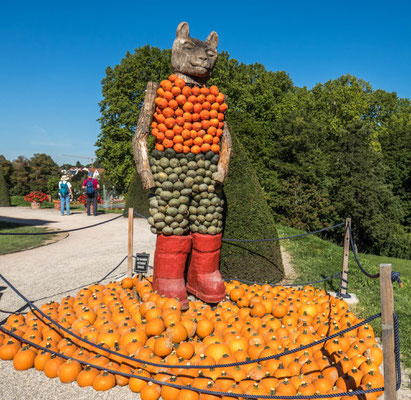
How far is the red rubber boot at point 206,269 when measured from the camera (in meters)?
4.21

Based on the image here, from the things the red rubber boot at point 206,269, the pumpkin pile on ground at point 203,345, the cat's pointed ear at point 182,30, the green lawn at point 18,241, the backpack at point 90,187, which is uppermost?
the cat's pointed ear at point 182,30

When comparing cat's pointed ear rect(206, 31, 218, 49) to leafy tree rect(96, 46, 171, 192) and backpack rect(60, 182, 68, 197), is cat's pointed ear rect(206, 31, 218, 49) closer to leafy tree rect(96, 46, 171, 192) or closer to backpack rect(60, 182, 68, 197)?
backpack rect(60, 182, 68, 197)

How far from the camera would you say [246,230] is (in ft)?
17.6

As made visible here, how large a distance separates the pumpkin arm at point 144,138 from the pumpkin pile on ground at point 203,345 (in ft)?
4.96

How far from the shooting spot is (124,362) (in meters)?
2.98

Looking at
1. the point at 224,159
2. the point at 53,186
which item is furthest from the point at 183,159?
the point at 53,186

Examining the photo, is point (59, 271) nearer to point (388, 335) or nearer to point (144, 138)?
point (144, 138)

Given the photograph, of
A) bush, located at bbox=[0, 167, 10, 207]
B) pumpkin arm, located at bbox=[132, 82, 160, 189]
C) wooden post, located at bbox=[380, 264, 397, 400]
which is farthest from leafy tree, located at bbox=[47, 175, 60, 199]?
wooden post, located at bbox=[380, 264, 397, 400]

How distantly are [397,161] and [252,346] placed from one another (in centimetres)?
2692

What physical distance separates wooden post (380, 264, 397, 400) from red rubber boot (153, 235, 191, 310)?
246 cm

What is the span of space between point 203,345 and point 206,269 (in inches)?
46.7

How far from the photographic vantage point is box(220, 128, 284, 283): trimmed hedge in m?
5.32

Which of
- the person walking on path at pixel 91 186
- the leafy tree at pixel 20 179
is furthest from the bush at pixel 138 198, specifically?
the leafy tree at pixel 20 179

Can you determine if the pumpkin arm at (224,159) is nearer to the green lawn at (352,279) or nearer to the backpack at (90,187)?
the green lawn at (352,279)
